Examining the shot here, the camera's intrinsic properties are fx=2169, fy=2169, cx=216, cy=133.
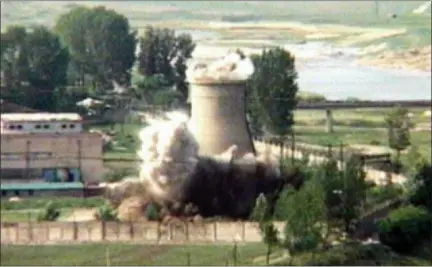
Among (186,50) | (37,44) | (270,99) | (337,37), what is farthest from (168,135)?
(337,37)

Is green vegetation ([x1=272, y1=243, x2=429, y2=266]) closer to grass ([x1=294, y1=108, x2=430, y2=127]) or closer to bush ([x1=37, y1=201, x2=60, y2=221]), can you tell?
bush ([x1=37, y1=201, x2=60, y2=221])

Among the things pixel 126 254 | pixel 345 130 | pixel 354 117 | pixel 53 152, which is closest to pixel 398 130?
pixel 345 130

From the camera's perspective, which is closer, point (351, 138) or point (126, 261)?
point (126, 261)

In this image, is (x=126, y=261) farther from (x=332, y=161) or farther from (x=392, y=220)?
(x=332, y=161)

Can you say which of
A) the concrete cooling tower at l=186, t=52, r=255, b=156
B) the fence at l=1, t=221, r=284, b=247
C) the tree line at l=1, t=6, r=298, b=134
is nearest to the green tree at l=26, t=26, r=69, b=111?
the tree line at l=1, t=6, r=298, b=134

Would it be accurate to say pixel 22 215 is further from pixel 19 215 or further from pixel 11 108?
pixel 11 108

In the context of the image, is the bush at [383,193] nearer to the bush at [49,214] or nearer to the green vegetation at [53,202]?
the green vegetation at [53,202]

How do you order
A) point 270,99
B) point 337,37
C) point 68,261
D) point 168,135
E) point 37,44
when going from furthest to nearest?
point 337,37 < point 37,44 < point 270,99 < point 168,135 < point 68,261
